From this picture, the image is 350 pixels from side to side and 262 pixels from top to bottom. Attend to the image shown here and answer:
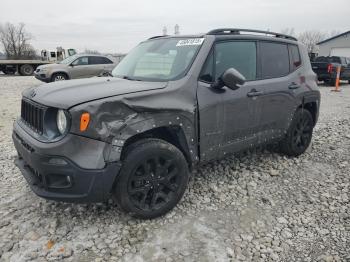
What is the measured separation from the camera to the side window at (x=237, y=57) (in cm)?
369

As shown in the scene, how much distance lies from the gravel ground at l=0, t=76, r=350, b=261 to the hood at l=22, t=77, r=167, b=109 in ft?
3.92

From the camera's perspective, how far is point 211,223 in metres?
3.25

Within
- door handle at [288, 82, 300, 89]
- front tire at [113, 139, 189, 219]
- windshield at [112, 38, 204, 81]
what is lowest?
front tire at [113, 139, 189, 219]

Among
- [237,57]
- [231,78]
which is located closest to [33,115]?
[231,78]

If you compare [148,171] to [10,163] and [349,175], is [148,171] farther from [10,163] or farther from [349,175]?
[349,175]

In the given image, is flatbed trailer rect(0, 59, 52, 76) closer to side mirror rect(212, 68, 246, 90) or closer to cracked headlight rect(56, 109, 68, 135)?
cracked headlight rect(56, 109, 68, 135)

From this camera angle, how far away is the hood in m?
2.80

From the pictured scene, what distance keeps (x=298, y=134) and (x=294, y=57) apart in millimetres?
1154

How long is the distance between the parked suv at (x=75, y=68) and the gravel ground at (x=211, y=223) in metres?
10.8

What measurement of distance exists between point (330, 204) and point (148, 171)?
2123 millimetres

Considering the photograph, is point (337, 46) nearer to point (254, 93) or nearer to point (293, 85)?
point (293, 85)

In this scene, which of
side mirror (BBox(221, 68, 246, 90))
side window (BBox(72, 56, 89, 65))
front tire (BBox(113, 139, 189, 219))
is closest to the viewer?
front tire (BBox(113, 139, 189, 219))

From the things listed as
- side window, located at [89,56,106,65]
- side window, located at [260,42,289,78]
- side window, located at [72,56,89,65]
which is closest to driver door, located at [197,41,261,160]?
side window, located at [260,42,289,78]

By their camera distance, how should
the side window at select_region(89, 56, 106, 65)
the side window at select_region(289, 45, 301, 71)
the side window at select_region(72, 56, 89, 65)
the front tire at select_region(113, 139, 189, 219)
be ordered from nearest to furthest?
1. the front tire at select_region(113, 139, 189, 219)
2. the side window at select_region(289, 45, 301, 71)
3. the side window at select_region(72, 56, 89, 65)
4. the side window at select_region(89, 56, 106, 65)
